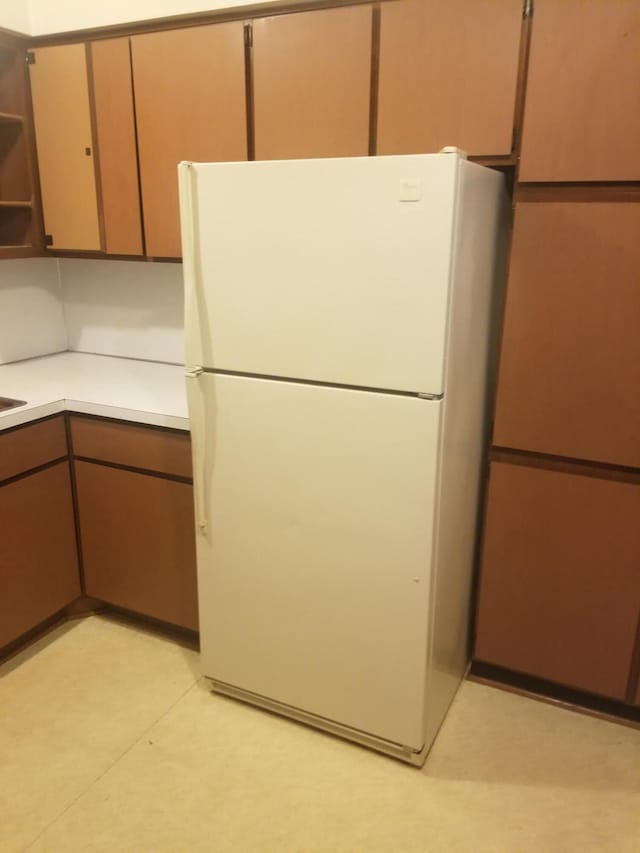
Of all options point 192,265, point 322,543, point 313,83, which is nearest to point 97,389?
point 192,265

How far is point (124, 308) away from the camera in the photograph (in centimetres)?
288

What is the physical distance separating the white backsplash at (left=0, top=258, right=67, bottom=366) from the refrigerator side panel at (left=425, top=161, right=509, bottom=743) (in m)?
1.93

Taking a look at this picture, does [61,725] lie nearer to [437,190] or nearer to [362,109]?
[437,190]

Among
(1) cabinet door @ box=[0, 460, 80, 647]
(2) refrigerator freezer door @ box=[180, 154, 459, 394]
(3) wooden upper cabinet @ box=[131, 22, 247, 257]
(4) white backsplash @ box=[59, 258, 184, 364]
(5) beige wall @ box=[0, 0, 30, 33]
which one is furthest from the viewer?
(4) white backsplash @ box=[59, 258, 184, 364]

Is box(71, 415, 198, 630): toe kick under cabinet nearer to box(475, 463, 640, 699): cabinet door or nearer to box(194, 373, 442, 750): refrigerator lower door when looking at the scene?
box(194, 373, 442, 750): refrigerator lower door

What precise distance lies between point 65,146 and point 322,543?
1.77m

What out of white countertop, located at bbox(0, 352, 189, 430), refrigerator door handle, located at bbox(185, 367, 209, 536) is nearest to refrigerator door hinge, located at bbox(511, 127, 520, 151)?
refrigerator door handle, located at bbox(185, 367, 209, 536)

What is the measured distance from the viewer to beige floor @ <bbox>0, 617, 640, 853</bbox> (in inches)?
66.7

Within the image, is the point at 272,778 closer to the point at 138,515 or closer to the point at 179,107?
the point at 138,515

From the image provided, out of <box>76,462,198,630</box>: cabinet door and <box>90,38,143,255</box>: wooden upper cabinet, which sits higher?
<box>90,38,143,255</box>: wooden upper cabinet

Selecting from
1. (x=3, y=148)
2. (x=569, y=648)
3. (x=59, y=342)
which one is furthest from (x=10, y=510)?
(x=569, y=648)

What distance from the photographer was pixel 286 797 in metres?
1.81

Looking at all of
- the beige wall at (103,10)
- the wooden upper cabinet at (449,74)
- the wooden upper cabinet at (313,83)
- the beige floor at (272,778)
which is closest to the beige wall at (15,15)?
the beige wall at (103,10)

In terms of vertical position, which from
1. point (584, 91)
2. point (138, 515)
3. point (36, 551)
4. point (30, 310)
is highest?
point (584, 91)
